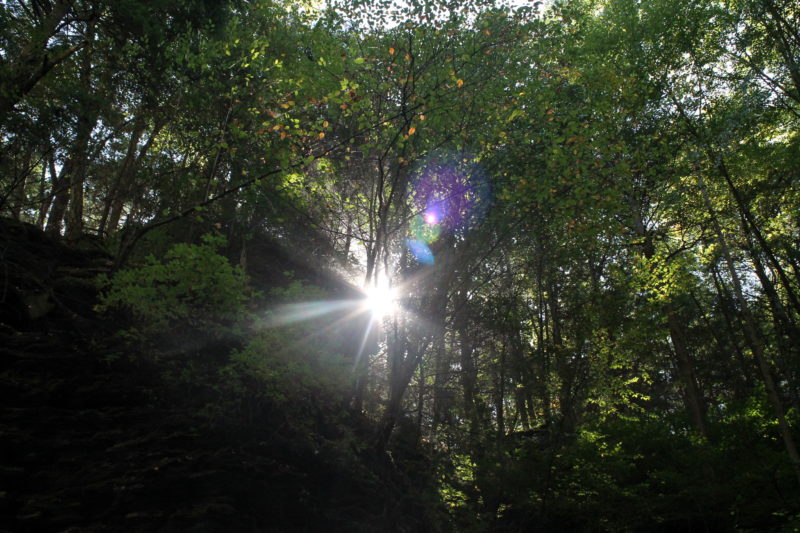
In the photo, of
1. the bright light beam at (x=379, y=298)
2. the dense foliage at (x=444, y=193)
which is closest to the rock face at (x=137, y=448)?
the dense foliage at (x=444, y=193)

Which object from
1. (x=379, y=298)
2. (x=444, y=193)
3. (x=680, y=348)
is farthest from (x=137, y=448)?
(x=680, y=348)

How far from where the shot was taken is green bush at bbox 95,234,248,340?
4777mm

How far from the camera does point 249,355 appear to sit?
4914 mm

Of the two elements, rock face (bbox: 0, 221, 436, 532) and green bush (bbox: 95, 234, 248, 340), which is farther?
green bush (bbox: 95, 234, 248, 340)

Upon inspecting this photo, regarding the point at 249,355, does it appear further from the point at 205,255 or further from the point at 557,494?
the point at 557,494

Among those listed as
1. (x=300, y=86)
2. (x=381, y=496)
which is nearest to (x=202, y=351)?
(x=381, y=496)

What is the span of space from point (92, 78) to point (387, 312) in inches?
312

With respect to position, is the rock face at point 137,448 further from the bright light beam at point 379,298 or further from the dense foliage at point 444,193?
the bright light beam at point 379,298

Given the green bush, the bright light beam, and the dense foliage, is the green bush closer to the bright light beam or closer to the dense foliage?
the dense foliage

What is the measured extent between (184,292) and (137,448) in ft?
5.79

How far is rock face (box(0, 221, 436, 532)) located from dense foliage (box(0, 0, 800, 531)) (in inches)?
7.7

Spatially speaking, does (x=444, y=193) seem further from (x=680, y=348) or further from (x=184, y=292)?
(x=680, y=348)

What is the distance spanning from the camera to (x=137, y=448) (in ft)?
12.7

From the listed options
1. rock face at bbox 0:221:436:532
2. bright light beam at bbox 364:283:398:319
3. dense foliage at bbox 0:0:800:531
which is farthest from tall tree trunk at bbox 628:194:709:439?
rock face at bbox 0:221:436:532
